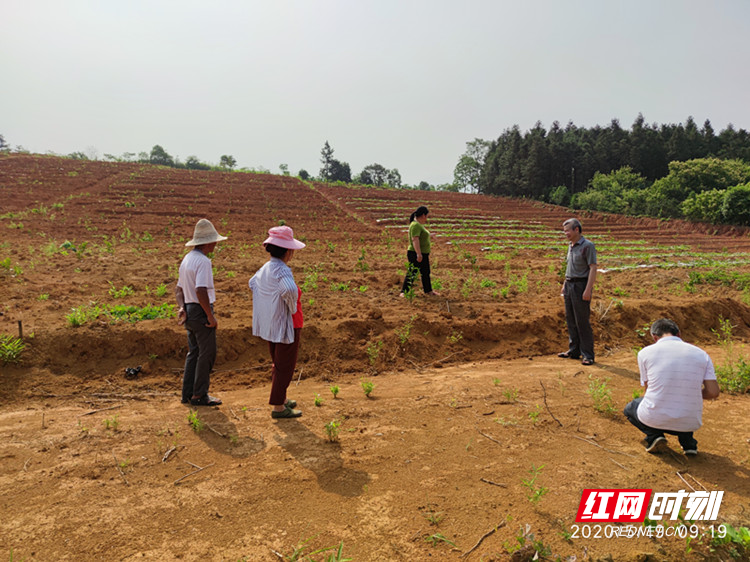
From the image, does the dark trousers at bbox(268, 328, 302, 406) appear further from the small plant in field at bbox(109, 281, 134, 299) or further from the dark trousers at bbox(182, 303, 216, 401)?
the small plant in field at bbox(109, 281, 134, 299)

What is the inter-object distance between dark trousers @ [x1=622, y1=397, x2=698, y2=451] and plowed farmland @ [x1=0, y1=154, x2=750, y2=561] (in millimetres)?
127

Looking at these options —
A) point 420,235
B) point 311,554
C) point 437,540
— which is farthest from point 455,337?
point 311,554

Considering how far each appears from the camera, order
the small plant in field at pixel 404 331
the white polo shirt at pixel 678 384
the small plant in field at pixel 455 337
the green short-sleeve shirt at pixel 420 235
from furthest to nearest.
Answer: the green short-sleeve shirt at pixel 420 235 < the small plant in field at pixel 455 337 < the small plant in field at pixel 404 331 < the white polo shirt at pixel 678 384

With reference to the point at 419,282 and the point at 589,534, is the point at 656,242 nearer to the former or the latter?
the point at 419,282

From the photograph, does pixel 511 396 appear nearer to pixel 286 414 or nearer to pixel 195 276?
pixel 286 414

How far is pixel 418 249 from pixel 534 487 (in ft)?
15.8

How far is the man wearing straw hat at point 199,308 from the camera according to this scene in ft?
13.0

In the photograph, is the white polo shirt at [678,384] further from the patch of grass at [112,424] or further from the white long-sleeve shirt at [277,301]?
the patch of grass at [112,424]

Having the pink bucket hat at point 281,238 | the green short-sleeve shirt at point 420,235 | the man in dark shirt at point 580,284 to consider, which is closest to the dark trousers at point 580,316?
the man in dark shirt at point 580,284

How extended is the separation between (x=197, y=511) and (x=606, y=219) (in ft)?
113

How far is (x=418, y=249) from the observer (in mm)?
7336

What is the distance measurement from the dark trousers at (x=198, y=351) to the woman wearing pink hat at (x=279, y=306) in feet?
1.95

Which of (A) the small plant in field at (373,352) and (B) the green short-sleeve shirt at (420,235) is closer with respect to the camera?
(A) the small plant in field at (373,352)

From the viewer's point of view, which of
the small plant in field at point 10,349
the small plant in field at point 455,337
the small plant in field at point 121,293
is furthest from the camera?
the small plant in field at point 121,293
